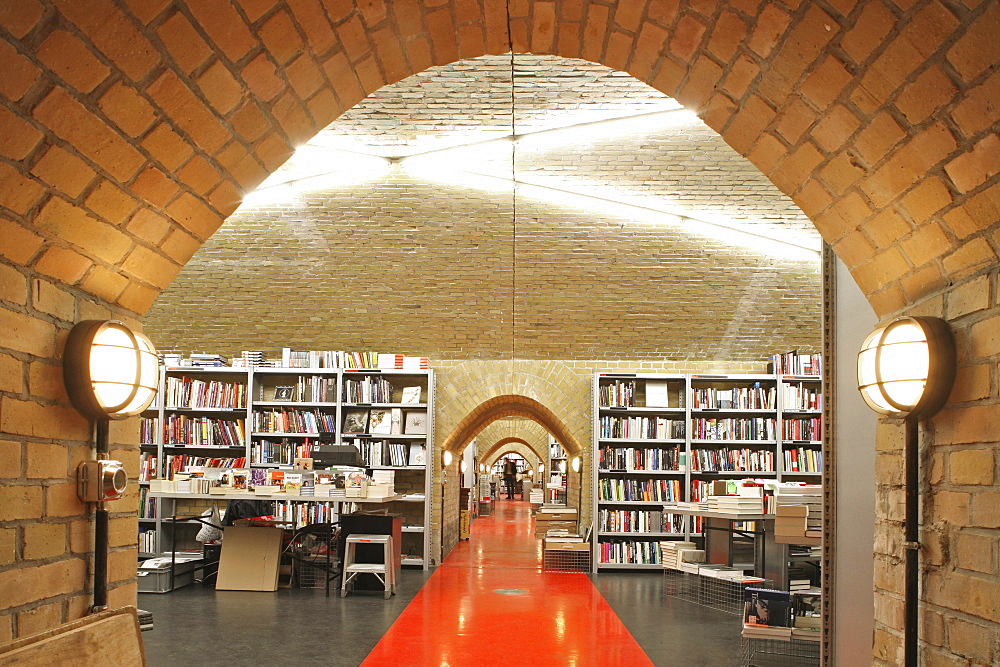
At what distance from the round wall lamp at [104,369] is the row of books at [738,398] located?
918 cm

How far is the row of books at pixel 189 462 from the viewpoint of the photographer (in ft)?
36.2

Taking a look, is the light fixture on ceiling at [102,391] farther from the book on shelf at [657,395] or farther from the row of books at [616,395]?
the book on shelf at [657,395]

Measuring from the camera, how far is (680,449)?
444 inches

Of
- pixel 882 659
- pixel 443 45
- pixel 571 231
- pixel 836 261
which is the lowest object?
pixel 882 659

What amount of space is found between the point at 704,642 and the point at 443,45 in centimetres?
527

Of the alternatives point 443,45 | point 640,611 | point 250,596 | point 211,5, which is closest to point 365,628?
point 250,596

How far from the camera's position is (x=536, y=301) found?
35.3 ft

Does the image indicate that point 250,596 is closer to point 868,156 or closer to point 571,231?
point 571,231

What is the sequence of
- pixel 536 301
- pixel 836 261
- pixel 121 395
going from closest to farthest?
pixel 121 395 → pixel 836 261 → pixel 536 301

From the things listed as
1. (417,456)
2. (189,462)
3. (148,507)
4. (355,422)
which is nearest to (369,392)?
(355,422)

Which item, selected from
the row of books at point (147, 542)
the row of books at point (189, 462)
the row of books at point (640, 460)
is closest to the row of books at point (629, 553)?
the row of books at point (640, 460)

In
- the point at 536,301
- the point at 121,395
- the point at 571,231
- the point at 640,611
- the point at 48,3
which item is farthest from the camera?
the point at 536,301

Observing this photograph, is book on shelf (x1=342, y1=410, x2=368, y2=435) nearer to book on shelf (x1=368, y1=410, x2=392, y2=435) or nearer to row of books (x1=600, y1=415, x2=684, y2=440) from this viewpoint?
book on shelf (x1=368, y1=410, x2=392, y2=435)

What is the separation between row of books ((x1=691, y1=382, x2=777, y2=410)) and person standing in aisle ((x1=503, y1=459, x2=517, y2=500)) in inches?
974
